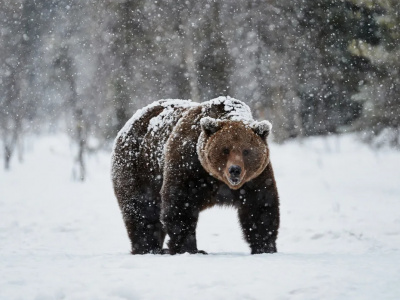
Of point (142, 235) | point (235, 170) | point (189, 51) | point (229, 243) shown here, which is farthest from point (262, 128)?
point (189, 51)

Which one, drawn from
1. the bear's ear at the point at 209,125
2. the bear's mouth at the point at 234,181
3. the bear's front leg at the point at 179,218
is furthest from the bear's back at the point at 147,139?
the bear's mouth at the point at 234,181

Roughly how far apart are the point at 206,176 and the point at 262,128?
2.39ft

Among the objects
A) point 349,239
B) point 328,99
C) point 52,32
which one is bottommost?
point 349,239

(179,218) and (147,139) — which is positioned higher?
(147,139)

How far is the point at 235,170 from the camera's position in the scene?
15.3ft

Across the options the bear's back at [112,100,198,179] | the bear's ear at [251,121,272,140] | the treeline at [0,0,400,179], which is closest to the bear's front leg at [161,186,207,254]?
the bear's back at [112,100,198,179]

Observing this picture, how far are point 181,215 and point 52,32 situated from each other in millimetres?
12779

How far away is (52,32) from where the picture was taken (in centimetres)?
1631

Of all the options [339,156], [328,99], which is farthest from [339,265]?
[339,156]

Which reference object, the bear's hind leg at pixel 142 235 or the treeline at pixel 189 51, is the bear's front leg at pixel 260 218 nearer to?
the bear's hind leg at pixel 142 235

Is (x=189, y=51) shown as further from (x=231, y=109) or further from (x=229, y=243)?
(x=231, y=109)

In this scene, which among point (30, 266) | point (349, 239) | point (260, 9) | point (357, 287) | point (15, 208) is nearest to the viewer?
point (357, 287)

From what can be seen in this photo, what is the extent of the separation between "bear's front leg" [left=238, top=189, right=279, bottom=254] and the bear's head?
1.03 feet

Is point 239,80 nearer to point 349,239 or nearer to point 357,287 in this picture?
point 349,239
